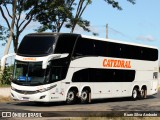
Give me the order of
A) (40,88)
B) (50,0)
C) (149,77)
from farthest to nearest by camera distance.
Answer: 1. (50,0)
2. (149,77)
3. (40,88)

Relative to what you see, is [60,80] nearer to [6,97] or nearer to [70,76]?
[70,76]

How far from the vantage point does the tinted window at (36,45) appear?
24.3 m

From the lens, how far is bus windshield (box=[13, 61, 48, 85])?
23984mm

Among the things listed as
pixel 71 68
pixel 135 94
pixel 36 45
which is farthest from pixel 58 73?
pixel 135 94

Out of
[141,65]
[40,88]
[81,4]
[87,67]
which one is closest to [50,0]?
[81,4]

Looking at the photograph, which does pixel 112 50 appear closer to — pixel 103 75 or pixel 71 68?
pixel 103 75

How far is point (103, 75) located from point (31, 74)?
566cm

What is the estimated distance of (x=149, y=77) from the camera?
3400cm

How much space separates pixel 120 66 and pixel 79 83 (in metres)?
4.37

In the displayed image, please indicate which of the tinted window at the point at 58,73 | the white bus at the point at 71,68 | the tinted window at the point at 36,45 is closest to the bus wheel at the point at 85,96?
the white bus at the point at 71,68

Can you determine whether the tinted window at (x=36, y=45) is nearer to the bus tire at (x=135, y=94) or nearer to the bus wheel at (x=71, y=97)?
the bus wheel at (x=71, y=97)

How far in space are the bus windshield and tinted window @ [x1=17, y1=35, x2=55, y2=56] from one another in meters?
0.58

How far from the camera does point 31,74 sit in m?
24.2

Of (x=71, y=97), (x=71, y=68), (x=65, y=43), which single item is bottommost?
(x=71, y=97)
